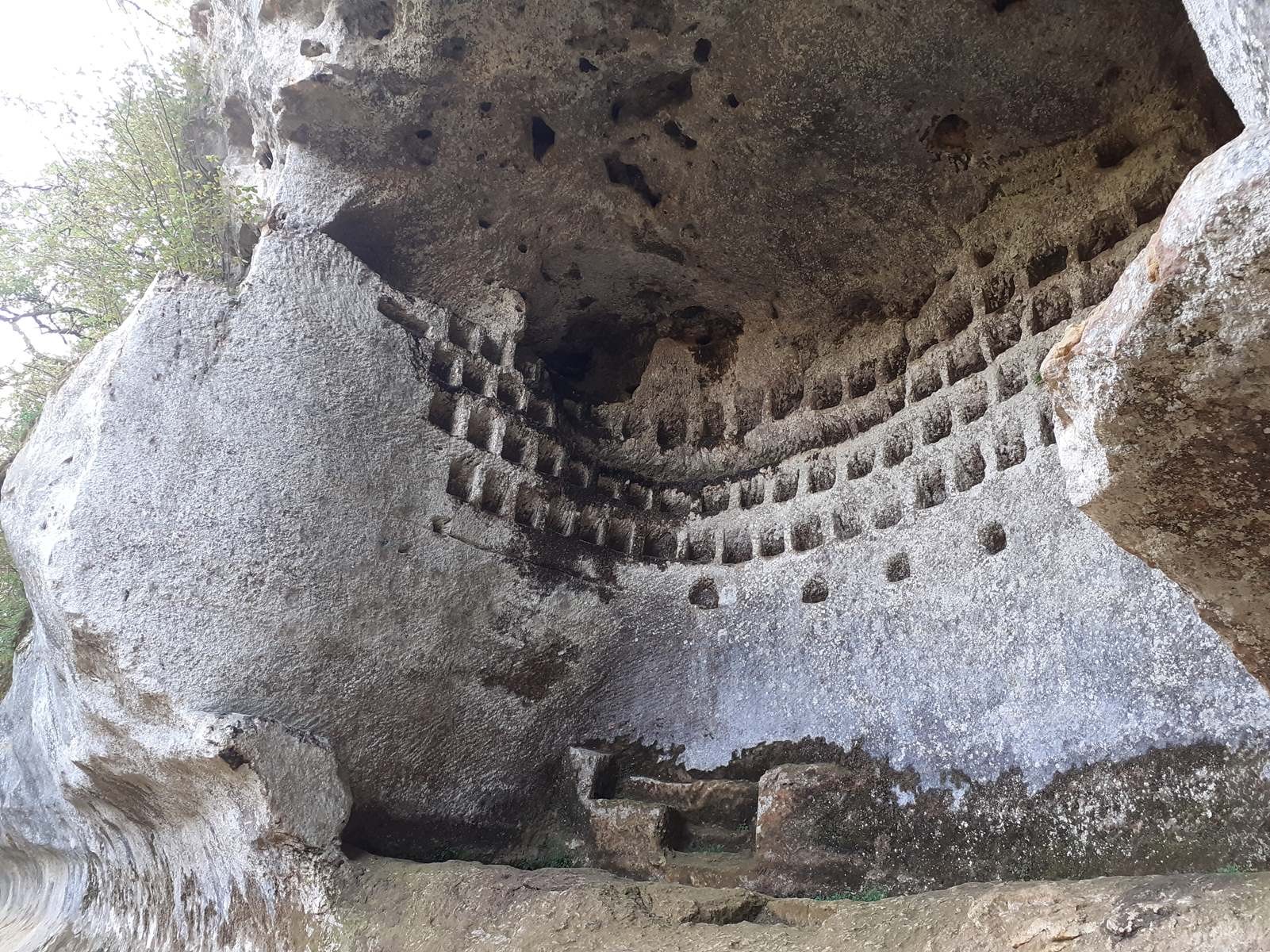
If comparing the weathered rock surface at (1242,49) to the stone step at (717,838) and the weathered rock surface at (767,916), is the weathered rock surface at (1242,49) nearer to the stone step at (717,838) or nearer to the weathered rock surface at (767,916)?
the weathered rock surface at (767,916)

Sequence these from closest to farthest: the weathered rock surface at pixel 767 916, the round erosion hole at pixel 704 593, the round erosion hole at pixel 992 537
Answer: the weathered rock surface at pixel 767 916 → the round erosion hole at pixel 992 537 → the round erosion hole at pixel 704 593

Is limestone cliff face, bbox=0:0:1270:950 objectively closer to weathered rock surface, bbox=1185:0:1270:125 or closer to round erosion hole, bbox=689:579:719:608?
round erosion hole, bbox=689:579:719:608

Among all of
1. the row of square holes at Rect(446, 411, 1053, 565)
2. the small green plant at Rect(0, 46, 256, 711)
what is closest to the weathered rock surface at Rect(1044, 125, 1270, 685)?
the row of square holes at Rect(446, 411, 1053, 565)

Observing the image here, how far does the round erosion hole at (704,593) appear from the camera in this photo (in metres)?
6.40

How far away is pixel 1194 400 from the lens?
204 cm

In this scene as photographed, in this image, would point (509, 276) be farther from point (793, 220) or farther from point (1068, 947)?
point (1068, 947)

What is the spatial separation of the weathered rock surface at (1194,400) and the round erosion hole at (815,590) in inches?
137

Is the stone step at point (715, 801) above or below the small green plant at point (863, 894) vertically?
above

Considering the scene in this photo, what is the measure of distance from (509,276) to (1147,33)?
4269mm

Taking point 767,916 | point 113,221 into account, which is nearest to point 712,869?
point 767,916

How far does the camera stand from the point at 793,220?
6.58 m

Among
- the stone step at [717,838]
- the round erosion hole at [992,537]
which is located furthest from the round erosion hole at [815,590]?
the stone step at [717,838]

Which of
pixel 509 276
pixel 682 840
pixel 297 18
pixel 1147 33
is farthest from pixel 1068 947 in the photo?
pixel 297 18

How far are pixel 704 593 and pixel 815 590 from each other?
0.86 metres
